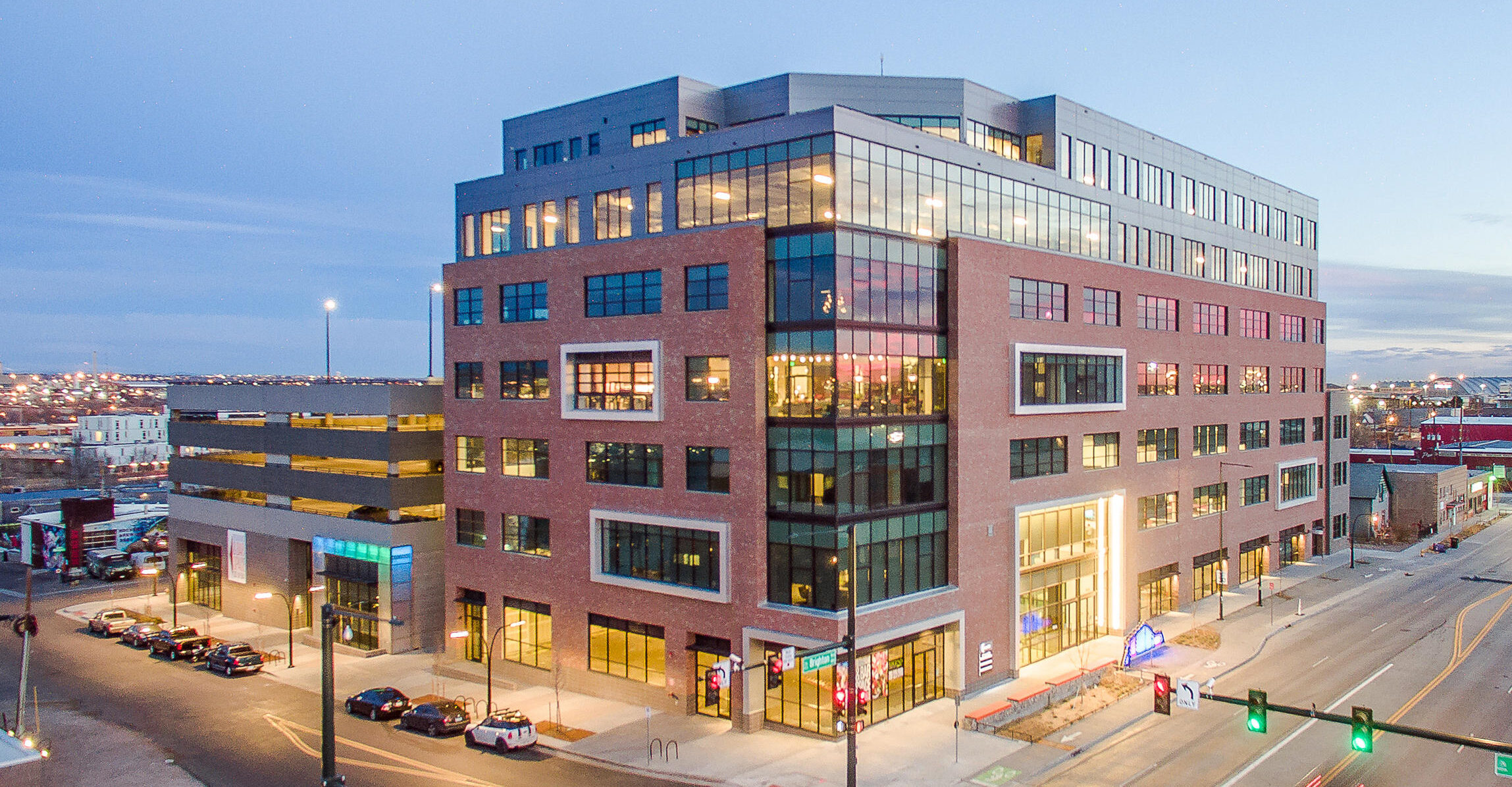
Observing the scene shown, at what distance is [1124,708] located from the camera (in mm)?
38375

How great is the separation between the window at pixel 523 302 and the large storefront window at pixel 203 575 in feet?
104

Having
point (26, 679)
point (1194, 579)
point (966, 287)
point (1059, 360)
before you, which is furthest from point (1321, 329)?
point (26, 679)

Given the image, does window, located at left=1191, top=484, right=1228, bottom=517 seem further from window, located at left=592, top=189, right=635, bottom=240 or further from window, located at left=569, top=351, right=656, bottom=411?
window, located at left=592, top=189, right=635, bottom=240

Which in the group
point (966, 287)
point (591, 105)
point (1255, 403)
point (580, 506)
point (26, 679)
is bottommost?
point (26, 679)

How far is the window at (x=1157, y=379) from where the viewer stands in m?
53.8

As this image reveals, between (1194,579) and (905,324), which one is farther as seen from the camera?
(1194,579)

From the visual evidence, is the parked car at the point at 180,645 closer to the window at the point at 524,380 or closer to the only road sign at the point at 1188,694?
the window at the point at 524,380

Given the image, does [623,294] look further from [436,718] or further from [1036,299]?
[1036,299]

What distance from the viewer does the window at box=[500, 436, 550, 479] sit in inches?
1752

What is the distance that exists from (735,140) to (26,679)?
141 feet

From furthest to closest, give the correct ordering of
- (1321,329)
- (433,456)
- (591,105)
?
(1321,329) < (591,105) < (433,456)

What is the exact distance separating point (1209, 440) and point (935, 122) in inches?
1075

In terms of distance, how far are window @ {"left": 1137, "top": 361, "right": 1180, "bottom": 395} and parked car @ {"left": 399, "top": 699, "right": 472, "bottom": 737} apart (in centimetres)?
3910

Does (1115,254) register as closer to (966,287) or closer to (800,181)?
(966,287)
